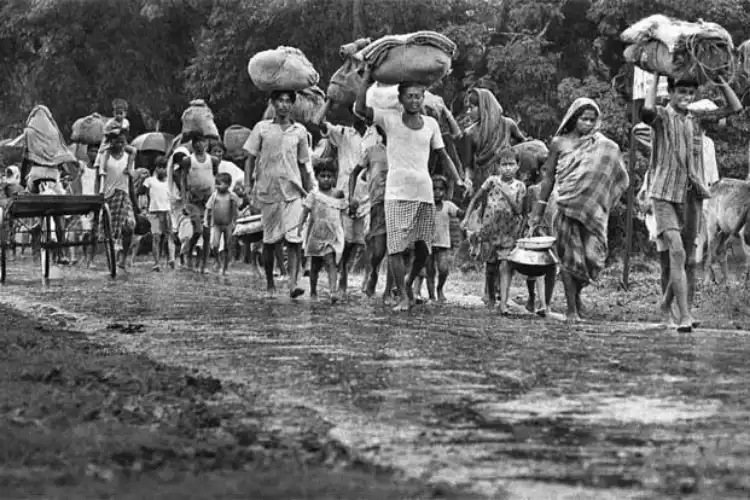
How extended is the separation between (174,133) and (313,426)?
3797cm

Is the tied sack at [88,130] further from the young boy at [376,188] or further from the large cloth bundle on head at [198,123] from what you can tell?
the young boy at [376,188]

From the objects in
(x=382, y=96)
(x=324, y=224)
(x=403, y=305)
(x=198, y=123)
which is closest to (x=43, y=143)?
(x=198, y=123)

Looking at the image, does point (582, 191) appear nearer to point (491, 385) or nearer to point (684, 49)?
point (684, 49)

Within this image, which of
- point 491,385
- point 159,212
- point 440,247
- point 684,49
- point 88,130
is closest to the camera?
point 491,385

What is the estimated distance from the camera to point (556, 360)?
9.55 metres

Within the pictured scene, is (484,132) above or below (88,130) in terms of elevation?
below

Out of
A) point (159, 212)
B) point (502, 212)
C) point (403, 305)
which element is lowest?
point (403, 305)

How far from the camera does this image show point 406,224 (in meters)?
14.9

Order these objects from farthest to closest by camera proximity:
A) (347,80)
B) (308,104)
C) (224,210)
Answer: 1. (224,210)
2. (308,104)
3. (347,80)

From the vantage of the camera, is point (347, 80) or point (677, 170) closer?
point (677, 170)

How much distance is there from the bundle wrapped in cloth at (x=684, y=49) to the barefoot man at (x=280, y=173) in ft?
15.4

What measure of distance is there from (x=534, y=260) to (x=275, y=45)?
2379cm

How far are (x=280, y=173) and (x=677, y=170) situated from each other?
5.34m

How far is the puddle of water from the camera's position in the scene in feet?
23.3
